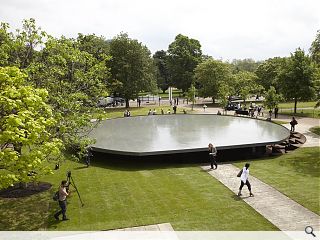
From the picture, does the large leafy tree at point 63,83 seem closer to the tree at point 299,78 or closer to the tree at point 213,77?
the tree at point 299,78

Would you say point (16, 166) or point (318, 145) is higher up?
point (16, 166)

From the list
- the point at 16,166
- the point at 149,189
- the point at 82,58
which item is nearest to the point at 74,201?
the point at 149,189

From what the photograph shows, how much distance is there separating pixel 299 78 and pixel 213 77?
18144 mm

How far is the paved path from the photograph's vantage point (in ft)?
40.2

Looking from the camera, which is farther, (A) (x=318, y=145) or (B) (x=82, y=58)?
(A) (x=318, y=145)

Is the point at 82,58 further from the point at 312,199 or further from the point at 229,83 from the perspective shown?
the point at 229,83

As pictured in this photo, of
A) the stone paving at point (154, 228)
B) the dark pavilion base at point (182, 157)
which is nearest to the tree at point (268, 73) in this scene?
the dark pavilion base at point (182, 157)

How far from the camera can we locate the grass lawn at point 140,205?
41.6 feet

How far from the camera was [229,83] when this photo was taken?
57.5 meters

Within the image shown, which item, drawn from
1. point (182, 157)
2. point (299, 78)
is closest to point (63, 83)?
point (182, 157)

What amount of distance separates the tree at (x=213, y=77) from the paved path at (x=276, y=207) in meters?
40.5

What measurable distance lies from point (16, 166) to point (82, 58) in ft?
32.3

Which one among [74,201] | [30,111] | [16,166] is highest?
[30,111]

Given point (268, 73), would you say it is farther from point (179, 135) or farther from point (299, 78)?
point (179, 135)
